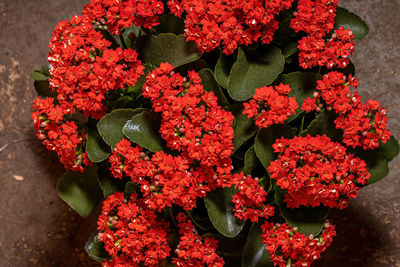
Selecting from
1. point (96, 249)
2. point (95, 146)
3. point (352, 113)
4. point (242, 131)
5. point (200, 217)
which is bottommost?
point (96, 249)

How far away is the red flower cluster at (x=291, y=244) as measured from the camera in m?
0.95

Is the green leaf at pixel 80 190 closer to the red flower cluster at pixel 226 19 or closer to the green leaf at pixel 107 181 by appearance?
the green leaf at pixel 107 181

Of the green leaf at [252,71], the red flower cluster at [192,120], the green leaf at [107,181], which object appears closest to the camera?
the red flower cluster at [192,120]

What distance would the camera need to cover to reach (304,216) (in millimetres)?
1039

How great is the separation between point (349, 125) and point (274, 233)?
28 cm

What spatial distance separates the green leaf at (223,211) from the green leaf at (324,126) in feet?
0.75

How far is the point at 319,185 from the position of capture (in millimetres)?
902

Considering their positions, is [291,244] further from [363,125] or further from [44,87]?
[44,87]

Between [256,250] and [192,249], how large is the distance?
0.18 metres

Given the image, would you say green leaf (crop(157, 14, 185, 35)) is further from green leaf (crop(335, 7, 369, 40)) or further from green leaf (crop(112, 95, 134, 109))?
green leaf (crop(335, 7, 369, 40))

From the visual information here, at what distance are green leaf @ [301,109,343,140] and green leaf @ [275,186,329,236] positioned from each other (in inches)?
6.0

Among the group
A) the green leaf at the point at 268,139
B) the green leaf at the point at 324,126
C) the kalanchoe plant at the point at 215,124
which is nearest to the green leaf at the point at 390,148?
the kalanchoe plant at the point at 215,124

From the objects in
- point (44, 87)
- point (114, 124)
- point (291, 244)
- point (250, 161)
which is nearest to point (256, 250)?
point (291, 244)

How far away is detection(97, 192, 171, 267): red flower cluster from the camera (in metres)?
0.98
